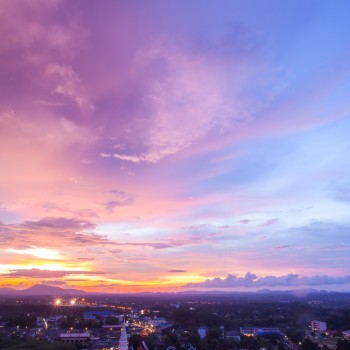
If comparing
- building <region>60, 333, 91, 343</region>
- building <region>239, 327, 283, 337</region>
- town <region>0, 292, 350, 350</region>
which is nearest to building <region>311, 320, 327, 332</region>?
town <region>0, 292, 350, 350</region>

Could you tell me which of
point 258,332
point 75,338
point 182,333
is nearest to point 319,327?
point 258,332

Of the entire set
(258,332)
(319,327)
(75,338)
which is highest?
(319,327)

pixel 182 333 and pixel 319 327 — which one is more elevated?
pixel 319 327

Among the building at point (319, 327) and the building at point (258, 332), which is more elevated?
the building at point (319, 327)

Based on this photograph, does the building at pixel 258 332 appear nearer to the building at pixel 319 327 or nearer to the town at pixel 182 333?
the town at pixel 182 333

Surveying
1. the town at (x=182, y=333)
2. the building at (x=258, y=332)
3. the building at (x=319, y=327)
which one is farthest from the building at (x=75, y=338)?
the building at (x=319, y=327)

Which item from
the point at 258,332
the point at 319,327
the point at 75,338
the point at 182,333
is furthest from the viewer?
the point at 319,327

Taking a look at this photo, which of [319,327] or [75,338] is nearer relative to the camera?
[75,338]

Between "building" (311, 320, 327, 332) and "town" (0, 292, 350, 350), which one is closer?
"town" (0, 292, 350, 350)

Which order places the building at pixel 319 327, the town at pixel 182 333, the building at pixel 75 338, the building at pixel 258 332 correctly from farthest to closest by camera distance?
the building at pixel 319 327 → the building at pixel 258 332 → the building at pixel 75 338 → the town at pixel 182 333

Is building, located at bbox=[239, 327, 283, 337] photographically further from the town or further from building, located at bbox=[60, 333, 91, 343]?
building, located at bbox=[60, 333, 91, 343]

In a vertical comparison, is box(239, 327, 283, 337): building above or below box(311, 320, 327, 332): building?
below

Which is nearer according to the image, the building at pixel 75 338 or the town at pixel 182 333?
the town at pixel 182 333

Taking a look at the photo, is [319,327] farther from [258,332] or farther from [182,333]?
[182,333]
